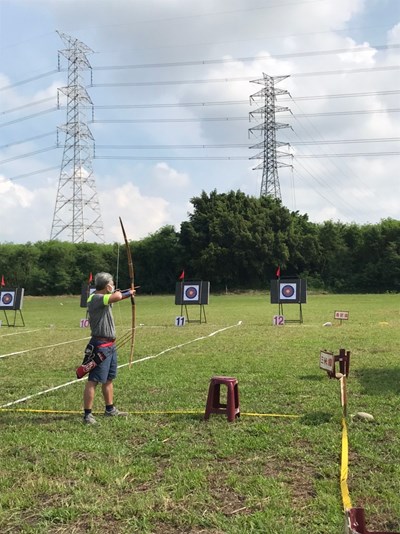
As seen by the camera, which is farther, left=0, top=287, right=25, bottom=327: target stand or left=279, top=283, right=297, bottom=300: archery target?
left=0, top=287, right=25, bottom=327: target stand

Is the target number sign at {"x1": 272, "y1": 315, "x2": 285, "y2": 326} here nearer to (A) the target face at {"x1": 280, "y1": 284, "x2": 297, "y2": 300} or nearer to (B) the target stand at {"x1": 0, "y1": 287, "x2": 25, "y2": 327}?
(A) the target face at {"x1": 280, "y1": 284, "x2": 297, "y2": 300}

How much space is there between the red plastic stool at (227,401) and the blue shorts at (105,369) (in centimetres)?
109

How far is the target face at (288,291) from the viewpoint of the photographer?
20328 millimetres

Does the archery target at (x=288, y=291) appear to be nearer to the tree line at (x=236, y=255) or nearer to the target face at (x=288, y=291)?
the target face at (x=288, y=291)

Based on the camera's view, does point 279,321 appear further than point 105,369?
Yes

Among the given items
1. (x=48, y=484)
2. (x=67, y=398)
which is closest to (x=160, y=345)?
(x=67, y=398)

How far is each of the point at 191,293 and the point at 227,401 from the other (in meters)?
15.8

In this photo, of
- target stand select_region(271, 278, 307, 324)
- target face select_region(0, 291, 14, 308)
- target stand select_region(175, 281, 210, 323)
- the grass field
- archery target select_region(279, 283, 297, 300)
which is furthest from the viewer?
target face select_region(0, 291, 14, 308)

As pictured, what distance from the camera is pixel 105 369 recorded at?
18.0 feet

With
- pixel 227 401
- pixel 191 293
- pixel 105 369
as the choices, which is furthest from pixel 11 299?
pixel 227 401

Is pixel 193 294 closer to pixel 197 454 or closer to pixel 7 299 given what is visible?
pixel 7 299

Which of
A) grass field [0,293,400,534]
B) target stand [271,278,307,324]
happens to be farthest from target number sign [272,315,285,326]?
grass field [0,293,400,534]

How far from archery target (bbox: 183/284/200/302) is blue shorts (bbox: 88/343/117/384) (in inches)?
599

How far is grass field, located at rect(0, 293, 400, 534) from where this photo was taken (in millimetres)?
3174
